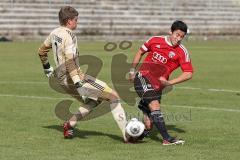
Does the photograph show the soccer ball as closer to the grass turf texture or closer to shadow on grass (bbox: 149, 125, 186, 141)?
the grass turf texture

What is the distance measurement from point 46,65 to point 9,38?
3386 centimetres

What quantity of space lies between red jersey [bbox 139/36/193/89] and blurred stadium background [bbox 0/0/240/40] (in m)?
34.9

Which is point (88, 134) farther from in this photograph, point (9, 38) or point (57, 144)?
point (9, 38)

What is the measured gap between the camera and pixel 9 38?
1764 inches

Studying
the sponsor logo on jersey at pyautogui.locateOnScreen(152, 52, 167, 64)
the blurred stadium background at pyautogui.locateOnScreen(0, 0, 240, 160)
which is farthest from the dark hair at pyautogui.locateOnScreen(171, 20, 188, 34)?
the blurred stadium background at pyautogui.locateOnScreen(0, 0, 240, 160)

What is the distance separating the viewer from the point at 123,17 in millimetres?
51812

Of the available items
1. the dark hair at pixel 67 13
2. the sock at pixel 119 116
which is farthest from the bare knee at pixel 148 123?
the dark hair at pixel 67 13

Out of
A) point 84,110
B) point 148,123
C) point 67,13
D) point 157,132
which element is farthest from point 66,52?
point 157,132

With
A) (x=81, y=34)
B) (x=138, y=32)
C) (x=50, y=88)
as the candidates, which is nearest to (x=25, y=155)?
(x=50, y=88)

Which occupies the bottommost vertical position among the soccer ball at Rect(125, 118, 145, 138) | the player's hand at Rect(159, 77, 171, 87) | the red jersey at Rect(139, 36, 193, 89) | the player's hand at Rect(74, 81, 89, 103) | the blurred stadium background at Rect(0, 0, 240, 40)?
the blurred stadium background at Rect(0, 0, 240, 40)

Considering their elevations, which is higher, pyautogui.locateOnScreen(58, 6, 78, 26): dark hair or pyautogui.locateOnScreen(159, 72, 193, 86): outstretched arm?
pyautogui.locateOnScreen(58, 6, 78, 26): dark hair

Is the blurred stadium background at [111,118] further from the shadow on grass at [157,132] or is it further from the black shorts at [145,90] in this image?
the black shorts at [145,90]

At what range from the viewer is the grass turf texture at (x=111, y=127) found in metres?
9.79

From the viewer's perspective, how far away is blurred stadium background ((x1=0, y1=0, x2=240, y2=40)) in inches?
1834
